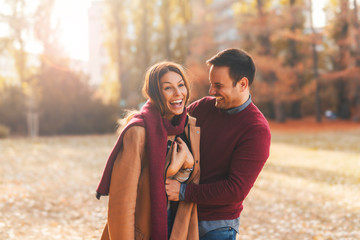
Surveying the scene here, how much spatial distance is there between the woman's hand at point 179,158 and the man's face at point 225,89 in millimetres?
416

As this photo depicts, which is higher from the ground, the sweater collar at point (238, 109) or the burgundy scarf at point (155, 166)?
the sweater collar at point (238, 109)

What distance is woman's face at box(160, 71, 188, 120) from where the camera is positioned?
236cm

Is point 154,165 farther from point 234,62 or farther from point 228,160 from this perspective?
point 234,62

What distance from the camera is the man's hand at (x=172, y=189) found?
234cm

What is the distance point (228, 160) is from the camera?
2.45 m

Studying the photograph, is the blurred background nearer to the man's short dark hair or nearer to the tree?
the tree

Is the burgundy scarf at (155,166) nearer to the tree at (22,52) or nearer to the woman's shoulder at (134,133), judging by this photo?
the woman's shoulder at (134,133)

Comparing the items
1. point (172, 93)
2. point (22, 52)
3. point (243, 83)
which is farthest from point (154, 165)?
point (22, 52)

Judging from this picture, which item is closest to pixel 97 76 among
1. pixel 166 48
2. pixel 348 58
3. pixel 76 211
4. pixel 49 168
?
pixel 166 48

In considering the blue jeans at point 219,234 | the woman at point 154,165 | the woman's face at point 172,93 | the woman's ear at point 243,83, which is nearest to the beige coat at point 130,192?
the woman at point 154,165

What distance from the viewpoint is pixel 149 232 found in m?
2.27

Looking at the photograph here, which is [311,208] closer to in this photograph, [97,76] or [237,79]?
[237,79]

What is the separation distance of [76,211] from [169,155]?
4.98 meters

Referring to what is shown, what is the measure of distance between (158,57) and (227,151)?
1129 inches
